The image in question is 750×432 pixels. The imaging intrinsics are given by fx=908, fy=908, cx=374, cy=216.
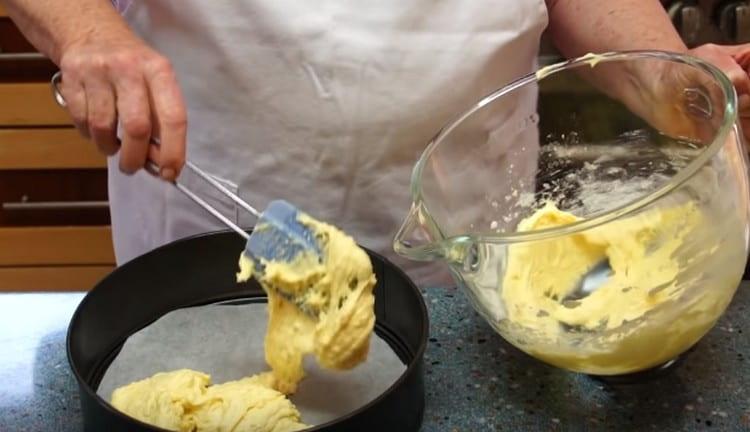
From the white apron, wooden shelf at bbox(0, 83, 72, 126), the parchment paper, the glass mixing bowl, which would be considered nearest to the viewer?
the glass mixing bowl

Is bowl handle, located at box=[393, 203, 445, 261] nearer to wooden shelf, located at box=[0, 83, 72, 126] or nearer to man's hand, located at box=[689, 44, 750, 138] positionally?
man's hand, located at box=[689, 44, 750, 138]

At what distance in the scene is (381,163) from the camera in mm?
843

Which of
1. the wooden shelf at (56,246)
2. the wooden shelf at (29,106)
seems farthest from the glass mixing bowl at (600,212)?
the wooden shelf at (56,246)

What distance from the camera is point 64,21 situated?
2.32ft

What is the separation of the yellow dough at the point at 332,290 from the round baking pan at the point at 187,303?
44 millimetres

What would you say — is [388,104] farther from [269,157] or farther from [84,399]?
[84,399]

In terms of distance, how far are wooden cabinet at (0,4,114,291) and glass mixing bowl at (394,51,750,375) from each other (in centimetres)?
95

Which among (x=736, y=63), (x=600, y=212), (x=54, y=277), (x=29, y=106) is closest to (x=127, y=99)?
(x=600, y=212)

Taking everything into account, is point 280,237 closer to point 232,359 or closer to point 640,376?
point 232,359

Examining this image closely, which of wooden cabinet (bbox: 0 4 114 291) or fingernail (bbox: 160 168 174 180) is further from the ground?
fingernail (bbox: 160 168 174 180)

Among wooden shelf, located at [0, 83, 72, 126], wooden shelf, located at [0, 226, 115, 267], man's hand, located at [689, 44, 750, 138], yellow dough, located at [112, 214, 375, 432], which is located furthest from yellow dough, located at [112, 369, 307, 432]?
wooden shelf, located at [0, 226, 115, 267]

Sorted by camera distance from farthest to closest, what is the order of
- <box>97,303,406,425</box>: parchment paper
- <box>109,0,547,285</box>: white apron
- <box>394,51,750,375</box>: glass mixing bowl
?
<box>109,0,547,285</box>: white apron → <box>97,303,406,425</box>: parchment paper → <box>394,51,750,375</box>: glass mixing bowl

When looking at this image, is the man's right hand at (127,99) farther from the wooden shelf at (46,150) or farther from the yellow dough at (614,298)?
the wooden shelf at (46,150)

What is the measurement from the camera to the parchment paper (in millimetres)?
668
